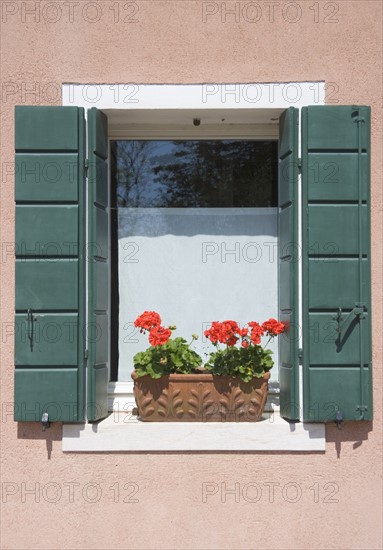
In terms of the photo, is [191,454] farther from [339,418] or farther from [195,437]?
[339,418]

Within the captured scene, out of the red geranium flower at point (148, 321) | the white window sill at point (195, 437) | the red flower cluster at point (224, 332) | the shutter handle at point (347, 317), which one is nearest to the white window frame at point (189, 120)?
the white window sill at point (195, 437)

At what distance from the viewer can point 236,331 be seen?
Result: 14.6ft

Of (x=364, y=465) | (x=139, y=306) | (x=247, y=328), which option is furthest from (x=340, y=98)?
(x=364, y=465)

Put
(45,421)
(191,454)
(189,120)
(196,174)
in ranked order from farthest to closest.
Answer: (196,174)
(189,120)
(191,454)
(45,421)

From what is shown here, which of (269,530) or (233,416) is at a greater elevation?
(233,416)

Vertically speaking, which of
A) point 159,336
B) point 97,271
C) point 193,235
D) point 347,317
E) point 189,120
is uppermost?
point 189,120

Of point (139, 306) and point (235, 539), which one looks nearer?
point (235, 539)

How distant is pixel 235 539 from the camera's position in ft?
14.4

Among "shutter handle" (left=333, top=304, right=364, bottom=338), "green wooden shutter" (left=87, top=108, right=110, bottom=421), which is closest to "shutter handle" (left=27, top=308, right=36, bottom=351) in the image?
"green wooden shutter" (left=87, top=108, right=110, bottom=421)

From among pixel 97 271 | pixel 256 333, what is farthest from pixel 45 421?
pixel 256 333

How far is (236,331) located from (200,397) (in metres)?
0.46

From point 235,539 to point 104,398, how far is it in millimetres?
1161

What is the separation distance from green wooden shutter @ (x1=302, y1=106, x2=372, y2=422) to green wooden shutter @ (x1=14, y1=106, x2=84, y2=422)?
1.37 m

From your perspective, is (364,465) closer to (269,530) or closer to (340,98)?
(269,530)
